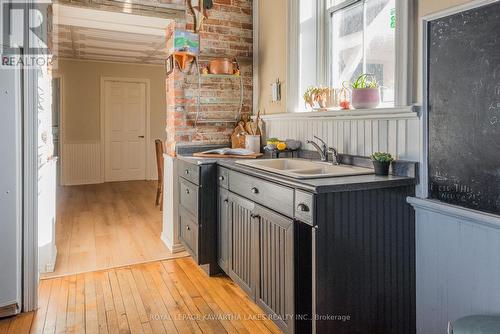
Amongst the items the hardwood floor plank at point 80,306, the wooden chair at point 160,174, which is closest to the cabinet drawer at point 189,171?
the hardwood floor plank at point 80,306

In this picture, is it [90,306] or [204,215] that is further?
[204,215]

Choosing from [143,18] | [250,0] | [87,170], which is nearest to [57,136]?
[87,170]

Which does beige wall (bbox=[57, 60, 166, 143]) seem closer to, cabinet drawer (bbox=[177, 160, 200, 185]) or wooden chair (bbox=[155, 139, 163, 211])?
wooden chair (bbox=[155, 139, 163, 211])

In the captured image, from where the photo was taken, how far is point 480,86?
5.12ft

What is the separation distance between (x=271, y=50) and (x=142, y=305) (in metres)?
2.25

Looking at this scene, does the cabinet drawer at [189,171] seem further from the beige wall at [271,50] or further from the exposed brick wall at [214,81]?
the beige wall at [271,50]

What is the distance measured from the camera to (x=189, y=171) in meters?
2.94

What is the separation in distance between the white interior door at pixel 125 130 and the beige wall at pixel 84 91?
0.18 meters

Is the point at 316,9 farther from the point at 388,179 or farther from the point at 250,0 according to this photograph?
the point at 388,179

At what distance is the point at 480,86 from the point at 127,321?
215 centimetres

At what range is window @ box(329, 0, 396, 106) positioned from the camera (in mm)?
2258

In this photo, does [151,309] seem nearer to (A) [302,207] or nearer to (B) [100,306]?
(B) [100,306]

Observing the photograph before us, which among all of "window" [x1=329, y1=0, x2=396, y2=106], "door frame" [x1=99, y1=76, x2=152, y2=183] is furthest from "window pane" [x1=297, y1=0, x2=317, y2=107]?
"door frame" [x1=99, y1=76, x2=152, y2=183]

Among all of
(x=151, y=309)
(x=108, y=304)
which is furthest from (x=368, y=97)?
(x=108, y=304)
